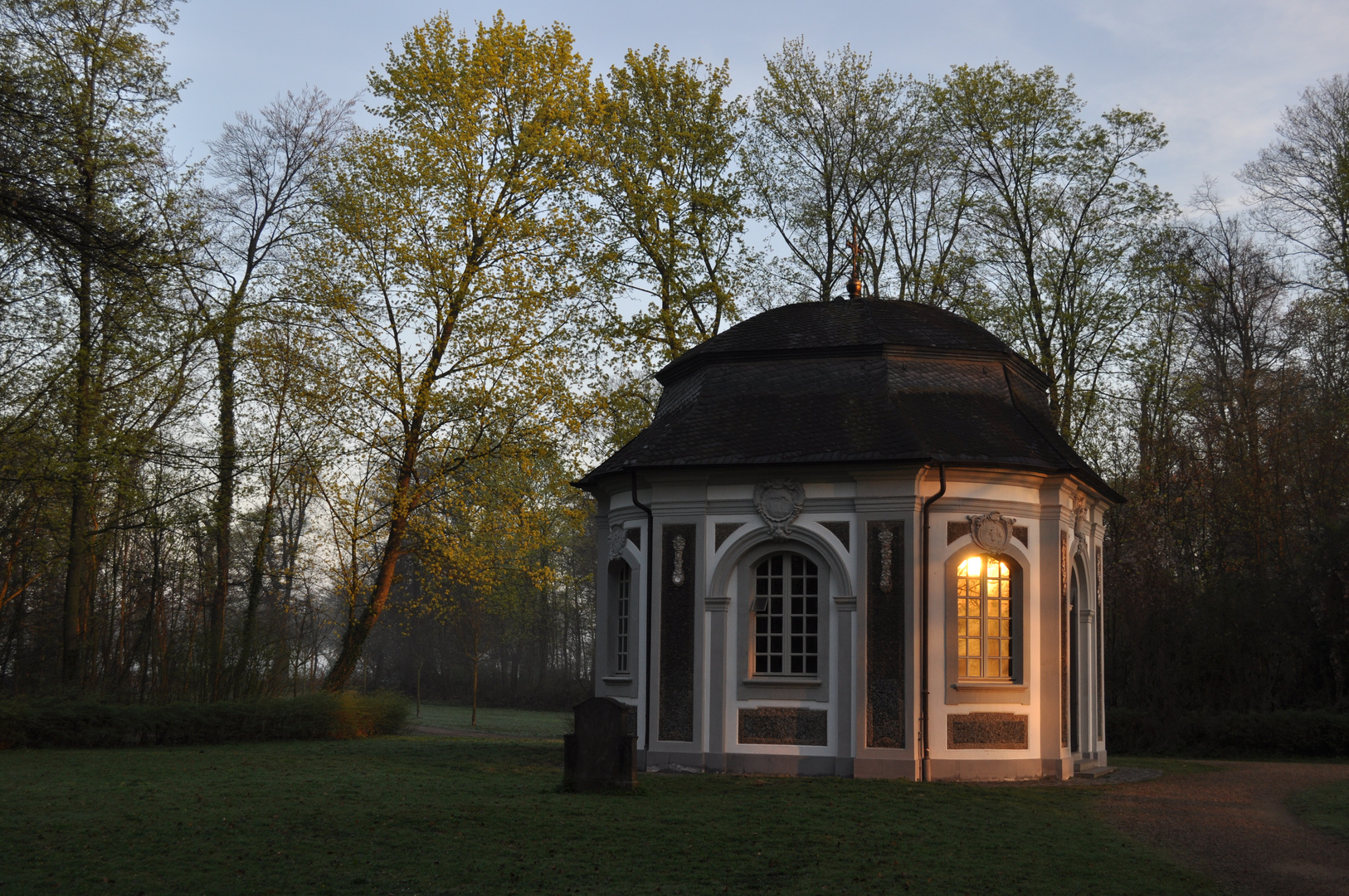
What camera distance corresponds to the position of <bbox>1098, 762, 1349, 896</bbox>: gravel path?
1010 centimetres

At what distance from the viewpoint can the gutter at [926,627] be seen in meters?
17.0

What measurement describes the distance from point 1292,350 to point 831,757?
21.9m

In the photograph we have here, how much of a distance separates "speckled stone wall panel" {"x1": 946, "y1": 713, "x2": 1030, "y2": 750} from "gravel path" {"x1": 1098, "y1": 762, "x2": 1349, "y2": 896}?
1500 mm

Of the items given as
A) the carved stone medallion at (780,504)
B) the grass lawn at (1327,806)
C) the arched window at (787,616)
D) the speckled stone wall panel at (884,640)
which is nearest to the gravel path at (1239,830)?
the grass lawn at (1327,806)

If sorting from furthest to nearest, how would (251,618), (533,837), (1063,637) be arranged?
(251,618) < (1063,637) < (533,837)

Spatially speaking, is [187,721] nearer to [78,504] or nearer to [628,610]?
[78,504]

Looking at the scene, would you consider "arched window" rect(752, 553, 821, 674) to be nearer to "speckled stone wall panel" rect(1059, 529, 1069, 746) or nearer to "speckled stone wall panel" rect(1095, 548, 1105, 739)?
"speckled stone wall panel" rect(1059, 529, 1069, 746)

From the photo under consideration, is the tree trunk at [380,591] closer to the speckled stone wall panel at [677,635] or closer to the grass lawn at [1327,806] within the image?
the speckled stone wall panel at [677,635]

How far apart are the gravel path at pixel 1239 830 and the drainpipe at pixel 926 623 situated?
7.97ft

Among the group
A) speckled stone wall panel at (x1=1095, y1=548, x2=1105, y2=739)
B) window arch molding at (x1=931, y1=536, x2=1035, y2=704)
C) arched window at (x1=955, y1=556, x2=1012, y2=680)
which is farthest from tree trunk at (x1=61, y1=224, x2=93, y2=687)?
speckled stone wall panel at (x1=1095, y1=548, x2=1105, y2=739)

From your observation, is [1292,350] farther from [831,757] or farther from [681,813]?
[681,813]

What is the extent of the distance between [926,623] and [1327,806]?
5.47m

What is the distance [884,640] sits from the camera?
1719 centimetres

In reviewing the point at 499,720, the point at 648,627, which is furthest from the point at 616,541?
the point at 499,720
